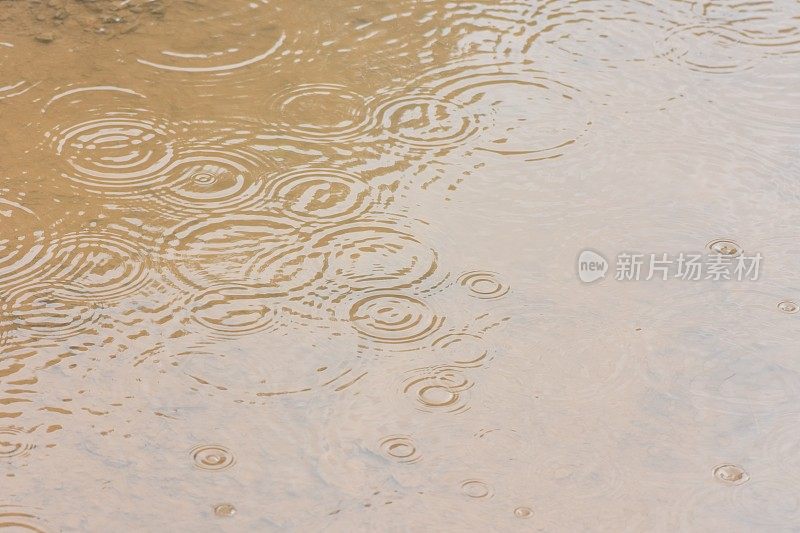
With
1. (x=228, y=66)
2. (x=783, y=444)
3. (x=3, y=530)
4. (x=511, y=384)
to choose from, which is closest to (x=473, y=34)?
(x=228, y=66)

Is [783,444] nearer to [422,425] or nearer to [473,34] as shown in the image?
[422,425]

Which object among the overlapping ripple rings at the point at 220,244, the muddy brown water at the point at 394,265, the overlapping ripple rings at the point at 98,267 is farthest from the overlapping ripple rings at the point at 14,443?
the overlapping ripple rings at the point at 220,244

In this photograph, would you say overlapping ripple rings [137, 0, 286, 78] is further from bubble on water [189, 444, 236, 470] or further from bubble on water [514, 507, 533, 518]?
bubble on water [514, 507, 533, 518]

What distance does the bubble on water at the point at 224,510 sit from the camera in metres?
1.97

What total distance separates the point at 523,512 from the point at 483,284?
726 mm

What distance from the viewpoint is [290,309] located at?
2457mm

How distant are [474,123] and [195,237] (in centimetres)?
103

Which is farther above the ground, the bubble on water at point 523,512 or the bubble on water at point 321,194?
the bubble on water at point 321,194

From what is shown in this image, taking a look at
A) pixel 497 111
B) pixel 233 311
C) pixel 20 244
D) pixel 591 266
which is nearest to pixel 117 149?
pixel 20 244

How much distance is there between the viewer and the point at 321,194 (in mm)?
2805

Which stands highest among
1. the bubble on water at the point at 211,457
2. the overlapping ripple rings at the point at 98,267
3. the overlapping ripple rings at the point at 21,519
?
the overlapping ripple rings at the point at 98,267

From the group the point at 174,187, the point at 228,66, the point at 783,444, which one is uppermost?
the point at 228,66

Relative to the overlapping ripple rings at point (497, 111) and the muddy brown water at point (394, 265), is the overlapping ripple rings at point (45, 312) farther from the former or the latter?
the overlapping ripple rings at point (497, 111)

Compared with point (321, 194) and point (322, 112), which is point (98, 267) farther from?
point (322, 112)
